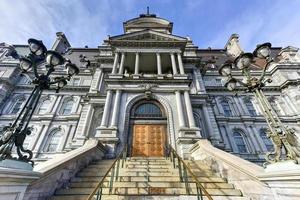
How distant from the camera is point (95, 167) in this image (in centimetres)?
808

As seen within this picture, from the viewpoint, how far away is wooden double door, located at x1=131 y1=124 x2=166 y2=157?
1213 centimetres

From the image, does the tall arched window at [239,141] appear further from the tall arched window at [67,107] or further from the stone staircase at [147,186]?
the tall arched window at [67,107]

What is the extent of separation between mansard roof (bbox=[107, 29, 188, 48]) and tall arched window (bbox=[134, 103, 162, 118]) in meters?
7.90

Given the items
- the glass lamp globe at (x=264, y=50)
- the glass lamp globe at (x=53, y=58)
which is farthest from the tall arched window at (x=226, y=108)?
the glass lamp globe at (x=53, y=58)

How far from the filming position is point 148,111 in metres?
14.2

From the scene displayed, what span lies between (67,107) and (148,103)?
12.6m

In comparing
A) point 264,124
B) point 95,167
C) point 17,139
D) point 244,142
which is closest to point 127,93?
point 95,167

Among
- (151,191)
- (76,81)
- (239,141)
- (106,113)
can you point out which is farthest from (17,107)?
(239,141)

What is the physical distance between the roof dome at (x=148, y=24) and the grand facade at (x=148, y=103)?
6.3 inches

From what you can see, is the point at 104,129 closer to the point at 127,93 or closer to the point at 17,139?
the point at 127,93

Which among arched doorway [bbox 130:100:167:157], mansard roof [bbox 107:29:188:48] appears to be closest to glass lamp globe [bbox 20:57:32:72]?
arched doorway [bbox 130:100:167:157]

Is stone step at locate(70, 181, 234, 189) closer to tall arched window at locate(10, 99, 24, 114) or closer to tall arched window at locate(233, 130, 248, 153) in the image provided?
tall arched window at locate(233, 130, 248, 153)

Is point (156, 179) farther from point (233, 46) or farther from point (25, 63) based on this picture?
point (233, 46)

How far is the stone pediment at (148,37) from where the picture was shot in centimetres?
1866
